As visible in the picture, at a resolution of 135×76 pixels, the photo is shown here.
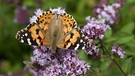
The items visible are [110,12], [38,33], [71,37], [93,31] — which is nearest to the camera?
[71,37]

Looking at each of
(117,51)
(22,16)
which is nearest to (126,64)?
(117,51)

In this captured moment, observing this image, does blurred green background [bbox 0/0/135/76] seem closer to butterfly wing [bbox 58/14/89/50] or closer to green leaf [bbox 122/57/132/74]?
green leaf [bbox 122/57/132/74]

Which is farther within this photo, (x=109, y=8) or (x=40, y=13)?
(x=109, y=8)

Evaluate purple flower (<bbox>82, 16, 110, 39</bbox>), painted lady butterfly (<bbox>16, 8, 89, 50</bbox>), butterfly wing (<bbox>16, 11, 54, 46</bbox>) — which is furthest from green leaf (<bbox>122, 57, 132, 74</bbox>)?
butterfly wing (<bbox>16, 11, 54, 46</bbox>)

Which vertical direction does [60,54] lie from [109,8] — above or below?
below

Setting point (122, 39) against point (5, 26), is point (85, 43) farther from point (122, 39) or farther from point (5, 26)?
point (5, 26)

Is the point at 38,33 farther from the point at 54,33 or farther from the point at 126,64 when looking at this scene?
the point at 126,64

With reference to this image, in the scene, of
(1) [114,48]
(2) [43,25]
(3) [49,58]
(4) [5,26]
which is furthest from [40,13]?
(4) [5,26]
